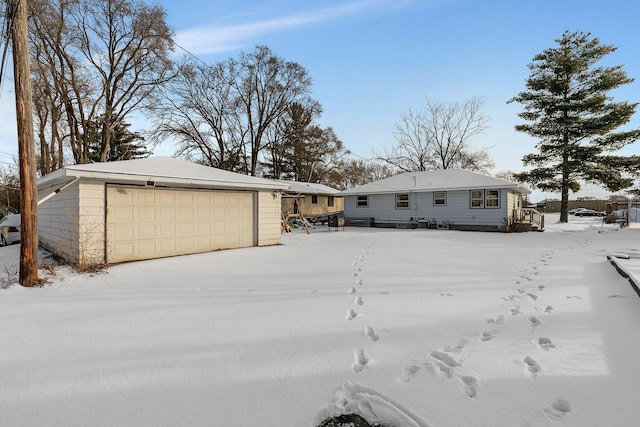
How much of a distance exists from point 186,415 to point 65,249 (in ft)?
26.4

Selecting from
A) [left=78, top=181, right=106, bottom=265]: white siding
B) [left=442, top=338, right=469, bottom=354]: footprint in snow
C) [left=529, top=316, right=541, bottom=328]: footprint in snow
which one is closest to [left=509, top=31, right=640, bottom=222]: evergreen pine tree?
[left=529, top=316, right=541, bottom=328]: footprint in snow

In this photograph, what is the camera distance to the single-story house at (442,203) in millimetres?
16297

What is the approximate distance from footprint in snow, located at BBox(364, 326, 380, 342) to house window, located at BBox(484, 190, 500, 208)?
1557 centimetres

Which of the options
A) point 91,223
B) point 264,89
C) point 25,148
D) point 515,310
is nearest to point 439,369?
point 515,310

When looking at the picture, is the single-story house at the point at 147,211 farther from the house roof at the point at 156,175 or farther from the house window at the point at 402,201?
the house window at the point at 402,201

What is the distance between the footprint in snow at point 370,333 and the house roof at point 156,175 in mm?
6686

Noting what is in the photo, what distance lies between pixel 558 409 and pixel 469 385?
1.73ft

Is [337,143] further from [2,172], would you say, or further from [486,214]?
[2,172]

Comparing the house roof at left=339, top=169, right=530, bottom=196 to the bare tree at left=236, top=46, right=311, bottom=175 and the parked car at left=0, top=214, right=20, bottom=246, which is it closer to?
the bare tree at left=236, top=46, right=311, bottom=175

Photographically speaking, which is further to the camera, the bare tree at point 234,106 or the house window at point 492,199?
the bare tree at point 234,106

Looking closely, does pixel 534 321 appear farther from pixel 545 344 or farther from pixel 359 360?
pixel 359 360

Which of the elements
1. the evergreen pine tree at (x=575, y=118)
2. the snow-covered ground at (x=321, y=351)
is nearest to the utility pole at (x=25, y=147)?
the snow-covered ground at (x=321, y=351)

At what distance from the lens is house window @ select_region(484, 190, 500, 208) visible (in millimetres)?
16250

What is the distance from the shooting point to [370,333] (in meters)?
3.32
